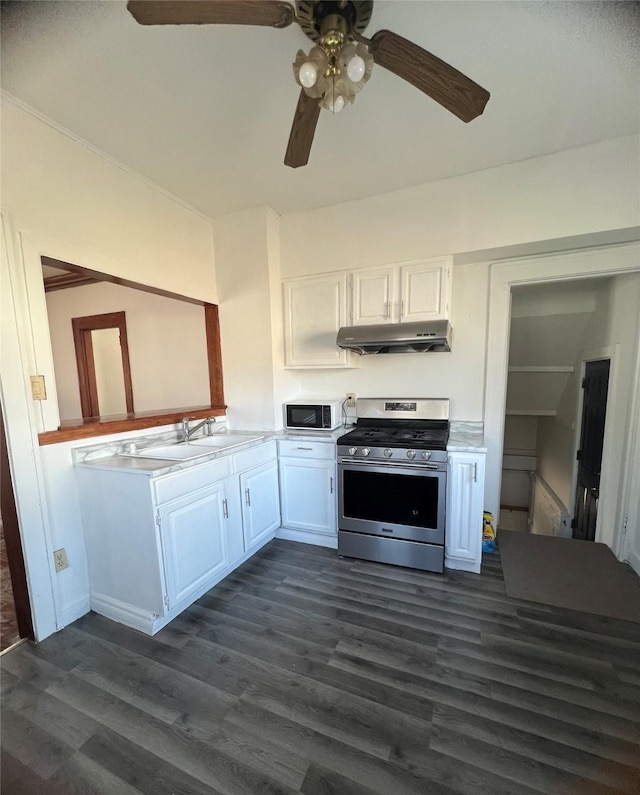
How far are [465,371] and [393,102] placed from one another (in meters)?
1.93

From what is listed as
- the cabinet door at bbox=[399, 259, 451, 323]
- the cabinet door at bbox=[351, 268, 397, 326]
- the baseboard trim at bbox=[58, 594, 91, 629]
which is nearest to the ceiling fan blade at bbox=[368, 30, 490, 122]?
the cabinet door at bbox=[399, 259, 451, 323]

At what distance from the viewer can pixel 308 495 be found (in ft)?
8.82

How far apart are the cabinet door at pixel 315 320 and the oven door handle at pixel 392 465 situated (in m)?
0.90

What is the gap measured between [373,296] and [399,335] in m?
0.49

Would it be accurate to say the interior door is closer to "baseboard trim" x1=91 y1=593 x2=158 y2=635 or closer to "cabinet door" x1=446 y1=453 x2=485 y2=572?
"cabinet door" x1=446 y1=453 x2=485 y2=572

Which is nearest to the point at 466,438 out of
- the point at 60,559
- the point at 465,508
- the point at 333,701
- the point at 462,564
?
the point at 465,508

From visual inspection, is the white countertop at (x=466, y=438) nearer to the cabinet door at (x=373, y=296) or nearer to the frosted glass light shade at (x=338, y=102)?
the cabinet door at (x=373, y=296)

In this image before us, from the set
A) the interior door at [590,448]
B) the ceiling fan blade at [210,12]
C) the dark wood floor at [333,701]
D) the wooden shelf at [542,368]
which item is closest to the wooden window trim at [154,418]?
the dark wood floor at [333,701]

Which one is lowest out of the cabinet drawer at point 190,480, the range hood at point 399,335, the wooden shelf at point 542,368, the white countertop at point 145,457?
the cabinet drawer at point 190,480

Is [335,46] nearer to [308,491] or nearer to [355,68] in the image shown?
[355,68]

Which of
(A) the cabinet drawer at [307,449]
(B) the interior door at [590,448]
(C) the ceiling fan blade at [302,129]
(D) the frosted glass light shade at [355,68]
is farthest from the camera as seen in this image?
(B) the interior door at [590,448]

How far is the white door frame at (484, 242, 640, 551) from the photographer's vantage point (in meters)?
2.29

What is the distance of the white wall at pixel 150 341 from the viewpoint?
3492 millimetres

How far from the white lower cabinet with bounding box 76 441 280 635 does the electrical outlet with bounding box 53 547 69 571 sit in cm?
12
